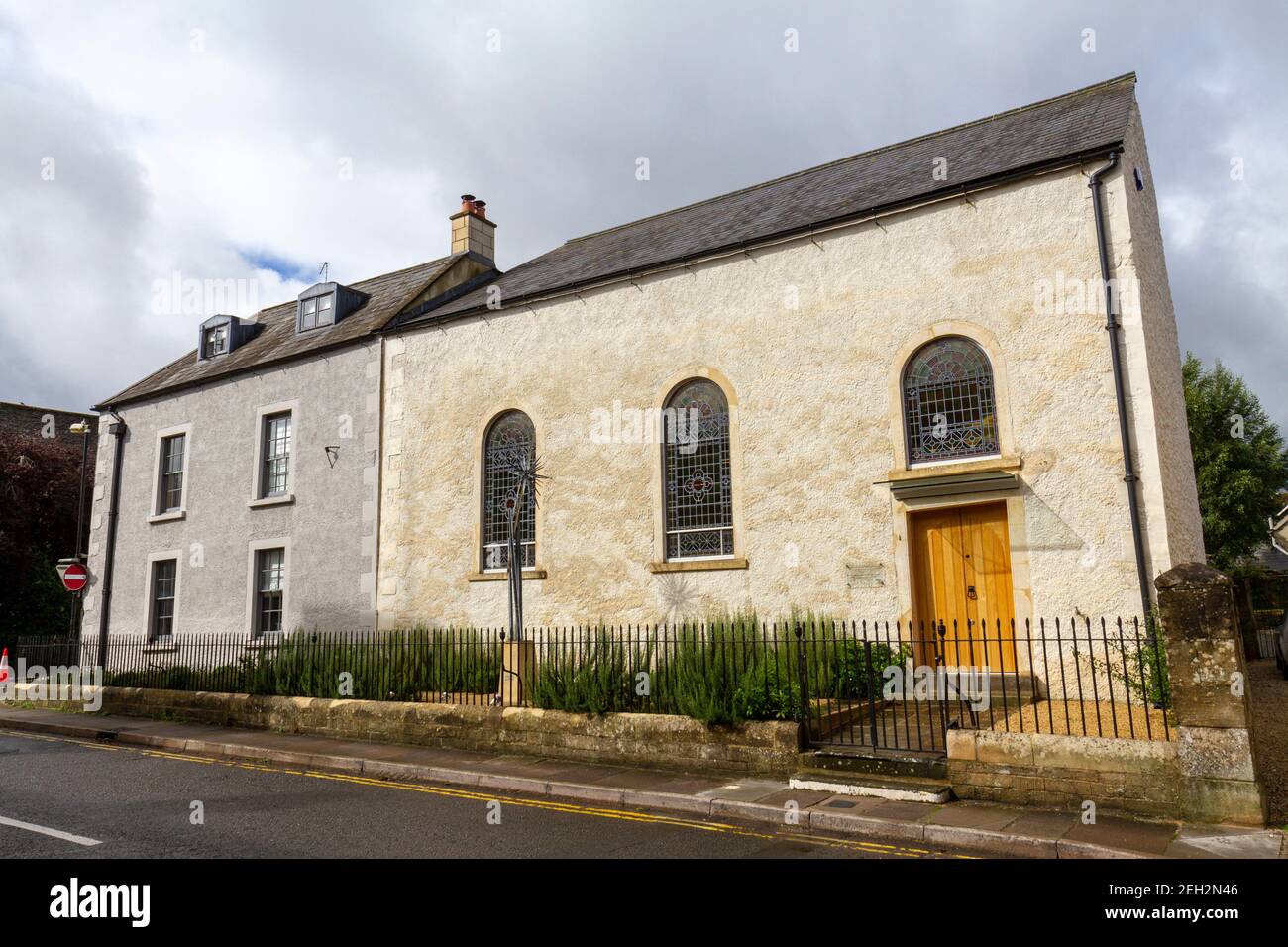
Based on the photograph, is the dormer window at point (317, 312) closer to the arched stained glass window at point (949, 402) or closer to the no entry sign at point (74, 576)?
the no entry sign at point (74, 576)

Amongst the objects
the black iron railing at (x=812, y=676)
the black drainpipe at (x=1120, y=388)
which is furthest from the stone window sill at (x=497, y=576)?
the black drainpipe at (x=1120, y=388)

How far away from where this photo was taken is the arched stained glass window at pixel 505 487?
48.7 feet

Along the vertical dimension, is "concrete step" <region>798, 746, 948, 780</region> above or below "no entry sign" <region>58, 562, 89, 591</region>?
below

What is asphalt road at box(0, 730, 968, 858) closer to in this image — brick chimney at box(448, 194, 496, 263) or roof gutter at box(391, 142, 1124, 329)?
roof gutter at box(391, 142, 1124, 329)

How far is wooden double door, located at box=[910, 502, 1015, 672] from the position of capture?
428 inches

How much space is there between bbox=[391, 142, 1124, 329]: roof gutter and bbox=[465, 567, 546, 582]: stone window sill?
16.2 feet

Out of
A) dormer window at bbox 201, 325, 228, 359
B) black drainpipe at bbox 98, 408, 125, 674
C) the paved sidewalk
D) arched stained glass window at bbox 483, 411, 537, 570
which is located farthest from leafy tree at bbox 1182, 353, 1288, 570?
black drainpipe at bbox 98, 408, 125, 674

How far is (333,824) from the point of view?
23.0ft

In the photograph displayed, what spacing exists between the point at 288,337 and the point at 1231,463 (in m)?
31.3

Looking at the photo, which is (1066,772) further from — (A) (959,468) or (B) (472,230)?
(B) (472,230)

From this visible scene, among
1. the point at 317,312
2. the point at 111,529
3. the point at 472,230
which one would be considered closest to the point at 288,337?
the point at 317,312

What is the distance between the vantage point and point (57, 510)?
2588 cm

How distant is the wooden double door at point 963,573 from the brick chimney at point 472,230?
44.4 ft
